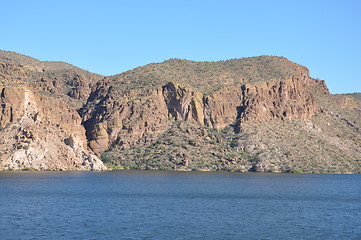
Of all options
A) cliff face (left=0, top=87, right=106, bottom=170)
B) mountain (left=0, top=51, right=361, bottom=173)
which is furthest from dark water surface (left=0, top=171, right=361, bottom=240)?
mountain (left=0, top=51, right=361, bottom=173)

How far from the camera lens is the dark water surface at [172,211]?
58.5 m

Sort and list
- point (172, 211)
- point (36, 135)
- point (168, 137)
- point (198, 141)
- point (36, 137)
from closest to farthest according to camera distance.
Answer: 1. point (172, 211)
2. point (36, 137)
3. point (36, 135)
4. point (198, 141)
5. point (168, 137)

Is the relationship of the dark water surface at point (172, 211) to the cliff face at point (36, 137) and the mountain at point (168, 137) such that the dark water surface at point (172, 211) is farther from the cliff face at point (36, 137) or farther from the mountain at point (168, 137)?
the mountain at point (168, 137)

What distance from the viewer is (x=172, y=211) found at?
2960 inches

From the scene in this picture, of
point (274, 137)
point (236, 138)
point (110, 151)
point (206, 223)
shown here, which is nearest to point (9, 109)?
point (110, 151)

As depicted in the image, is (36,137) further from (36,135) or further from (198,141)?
(198,141)

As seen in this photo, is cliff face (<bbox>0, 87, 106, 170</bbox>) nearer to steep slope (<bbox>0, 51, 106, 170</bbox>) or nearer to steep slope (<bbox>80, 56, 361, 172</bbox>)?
steep slope (<bbox>0, 51, 106, 170</bbox>)

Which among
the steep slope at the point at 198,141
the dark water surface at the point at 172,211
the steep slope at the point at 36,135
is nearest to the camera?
the dark water surface at the point at 172,211

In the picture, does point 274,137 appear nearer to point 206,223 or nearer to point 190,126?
point 190,126

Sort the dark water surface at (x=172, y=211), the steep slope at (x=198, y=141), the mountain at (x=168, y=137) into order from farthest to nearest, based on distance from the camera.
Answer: the steep slope at (x=198, y=141), the mountain at (x=168, y=137), the dark water surface at (x=172, y=211)

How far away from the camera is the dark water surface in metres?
58.5

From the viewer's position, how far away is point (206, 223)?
64.7 m

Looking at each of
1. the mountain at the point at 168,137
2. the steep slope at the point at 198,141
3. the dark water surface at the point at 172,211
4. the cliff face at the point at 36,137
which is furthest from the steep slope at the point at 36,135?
the dark water surface at the point at 172,211

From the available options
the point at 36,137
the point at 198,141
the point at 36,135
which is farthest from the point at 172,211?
the point at 198,141
